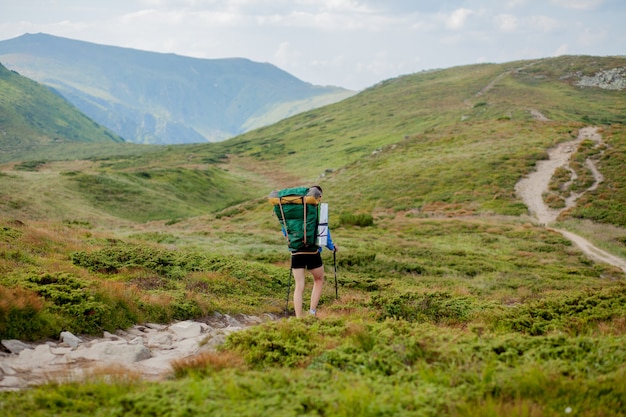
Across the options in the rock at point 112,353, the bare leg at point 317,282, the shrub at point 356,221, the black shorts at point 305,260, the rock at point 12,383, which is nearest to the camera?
the rock at point 12,383

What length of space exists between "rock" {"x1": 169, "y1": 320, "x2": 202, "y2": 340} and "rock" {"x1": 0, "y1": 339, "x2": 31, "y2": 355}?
2.61 m

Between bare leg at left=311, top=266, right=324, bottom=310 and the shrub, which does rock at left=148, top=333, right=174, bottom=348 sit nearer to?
bare leg at left=311, top=266, right=324, bottom=310

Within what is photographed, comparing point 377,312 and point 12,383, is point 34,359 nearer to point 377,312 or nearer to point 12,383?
point 12,383

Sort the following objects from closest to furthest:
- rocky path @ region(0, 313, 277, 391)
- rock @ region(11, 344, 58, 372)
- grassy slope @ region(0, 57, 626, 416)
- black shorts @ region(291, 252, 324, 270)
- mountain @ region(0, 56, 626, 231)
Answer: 1. grassy slope @ region(0, 57, 626, 416)
2. rocky path @ region(0, 313, 277, 391)
3. rock @ region(11, 344, 58, 372)
4. black shorts @ region(291, 252, 324, 270)
5. mountain @ region(0, 56, 626, 231)

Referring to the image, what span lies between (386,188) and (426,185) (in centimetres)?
473

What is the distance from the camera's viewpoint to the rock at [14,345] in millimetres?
7090

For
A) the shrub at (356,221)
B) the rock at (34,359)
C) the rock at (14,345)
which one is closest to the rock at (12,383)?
the rock at (34,359)

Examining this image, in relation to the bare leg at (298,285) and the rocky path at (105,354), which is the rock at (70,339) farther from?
the bare leg at (298,285)

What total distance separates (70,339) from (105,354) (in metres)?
0.83

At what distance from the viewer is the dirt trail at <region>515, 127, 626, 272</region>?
28.4 meters

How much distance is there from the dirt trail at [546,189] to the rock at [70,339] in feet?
82.5

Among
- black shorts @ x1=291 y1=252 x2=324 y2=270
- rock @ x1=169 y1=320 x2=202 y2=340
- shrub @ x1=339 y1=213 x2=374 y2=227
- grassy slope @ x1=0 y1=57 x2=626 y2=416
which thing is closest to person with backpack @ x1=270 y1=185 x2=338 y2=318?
black shorts @ x1=291 y1=252 x2=324 y2=270

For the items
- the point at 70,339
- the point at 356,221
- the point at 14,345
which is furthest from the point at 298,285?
the point at 356,221

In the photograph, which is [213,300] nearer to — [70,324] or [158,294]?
[158,294]
